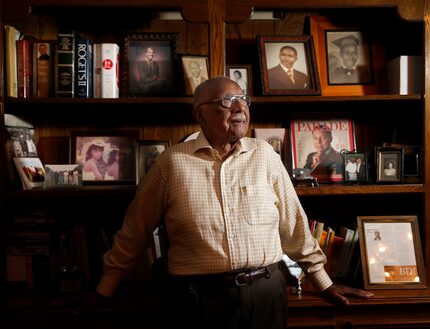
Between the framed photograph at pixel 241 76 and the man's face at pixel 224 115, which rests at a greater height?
the framed photograph at pixel 241 76

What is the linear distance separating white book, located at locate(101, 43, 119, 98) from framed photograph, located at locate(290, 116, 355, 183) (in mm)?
874

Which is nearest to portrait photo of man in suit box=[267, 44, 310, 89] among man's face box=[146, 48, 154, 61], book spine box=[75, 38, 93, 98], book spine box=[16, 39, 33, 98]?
man's face box=[146, 48, 154, 61]

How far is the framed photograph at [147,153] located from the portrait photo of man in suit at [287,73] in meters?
0.59

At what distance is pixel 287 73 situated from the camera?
2.12m

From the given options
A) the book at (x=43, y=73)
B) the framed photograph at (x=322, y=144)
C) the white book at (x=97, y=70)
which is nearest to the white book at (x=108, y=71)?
the white book at (x=97, y=70)

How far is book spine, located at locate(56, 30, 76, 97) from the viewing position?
1.99 metres

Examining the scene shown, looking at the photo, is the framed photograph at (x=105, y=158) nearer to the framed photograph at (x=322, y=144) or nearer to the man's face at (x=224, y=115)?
the man's face at (x=224, y=115)

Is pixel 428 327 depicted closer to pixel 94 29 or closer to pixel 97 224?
pixel 97 224

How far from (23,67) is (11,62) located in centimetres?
5

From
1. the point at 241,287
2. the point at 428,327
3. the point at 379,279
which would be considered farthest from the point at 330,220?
the point at 241,287

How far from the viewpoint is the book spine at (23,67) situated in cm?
199

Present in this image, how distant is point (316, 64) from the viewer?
2121 millimetres

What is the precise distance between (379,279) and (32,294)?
4.88 ft

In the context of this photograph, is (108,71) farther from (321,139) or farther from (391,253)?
(391,253)
